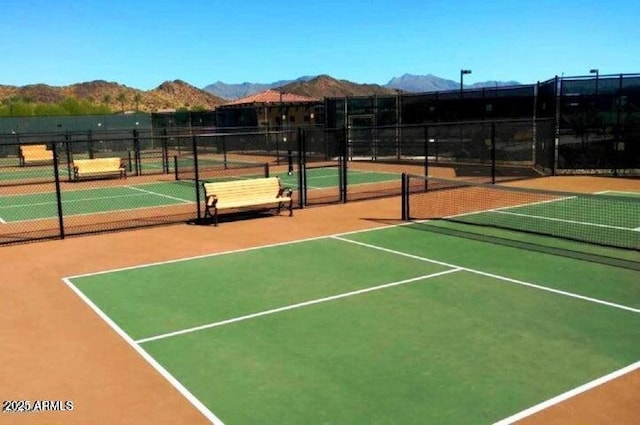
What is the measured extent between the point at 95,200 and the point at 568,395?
52.7ft

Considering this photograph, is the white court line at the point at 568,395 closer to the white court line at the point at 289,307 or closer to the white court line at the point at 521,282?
the white court line at the point at 521,282

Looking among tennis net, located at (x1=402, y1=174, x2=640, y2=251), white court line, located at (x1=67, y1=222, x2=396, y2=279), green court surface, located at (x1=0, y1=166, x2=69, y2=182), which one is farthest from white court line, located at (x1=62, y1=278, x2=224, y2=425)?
green court surface, located at (x1=0, y1=166, x2=69, y2=182)

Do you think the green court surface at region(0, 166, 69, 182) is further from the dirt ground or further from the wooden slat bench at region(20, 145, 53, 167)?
the dirt ground

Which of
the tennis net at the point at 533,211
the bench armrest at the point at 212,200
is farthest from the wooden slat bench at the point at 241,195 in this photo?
the tennis net at the point at 533,211

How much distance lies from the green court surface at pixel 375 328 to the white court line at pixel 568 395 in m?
0.04

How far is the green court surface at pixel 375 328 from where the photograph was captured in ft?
17.8

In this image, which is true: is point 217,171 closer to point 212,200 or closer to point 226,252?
point 212,200

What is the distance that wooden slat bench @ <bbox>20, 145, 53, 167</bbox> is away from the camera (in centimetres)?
3158

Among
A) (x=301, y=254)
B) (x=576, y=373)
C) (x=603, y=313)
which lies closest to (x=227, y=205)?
(x=301, y=254)

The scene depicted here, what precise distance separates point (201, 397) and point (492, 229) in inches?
333

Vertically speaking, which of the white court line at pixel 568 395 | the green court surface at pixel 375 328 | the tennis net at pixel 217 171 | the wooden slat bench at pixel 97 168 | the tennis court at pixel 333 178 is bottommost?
the white court line at pixel 568 395

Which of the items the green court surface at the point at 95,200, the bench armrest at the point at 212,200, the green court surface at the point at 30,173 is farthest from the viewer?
the green court surface at the point at 30,173

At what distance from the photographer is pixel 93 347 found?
6793mm

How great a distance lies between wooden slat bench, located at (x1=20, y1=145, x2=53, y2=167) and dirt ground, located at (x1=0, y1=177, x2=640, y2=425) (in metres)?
21.1
